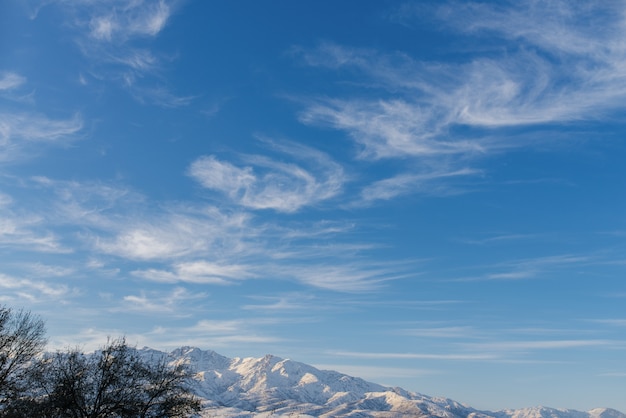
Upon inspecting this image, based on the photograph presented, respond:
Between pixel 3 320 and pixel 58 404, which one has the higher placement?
pixel 3 320

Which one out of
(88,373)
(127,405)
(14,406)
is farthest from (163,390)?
(14,406)

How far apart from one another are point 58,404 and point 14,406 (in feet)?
15.2

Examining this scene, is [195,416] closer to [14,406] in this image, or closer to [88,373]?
[88,373]

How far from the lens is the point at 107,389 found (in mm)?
61906

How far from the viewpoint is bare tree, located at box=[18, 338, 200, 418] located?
59.6 metres

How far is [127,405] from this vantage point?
200ft

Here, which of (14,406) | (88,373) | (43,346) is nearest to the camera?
(14,406)

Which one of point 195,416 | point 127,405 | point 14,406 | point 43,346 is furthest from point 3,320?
point 195,416

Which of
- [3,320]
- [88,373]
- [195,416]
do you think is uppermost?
[3,320]

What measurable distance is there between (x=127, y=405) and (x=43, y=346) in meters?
16.4

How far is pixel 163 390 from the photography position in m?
63.4

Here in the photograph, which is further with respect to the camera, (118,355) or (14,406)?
(118,355)

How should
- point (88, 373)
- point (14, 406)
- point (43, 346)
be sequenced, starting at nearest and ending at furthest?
point (14, 406) → point (88, 373) → point (43, 346)

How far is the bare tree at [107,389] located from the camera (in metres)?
59.6
